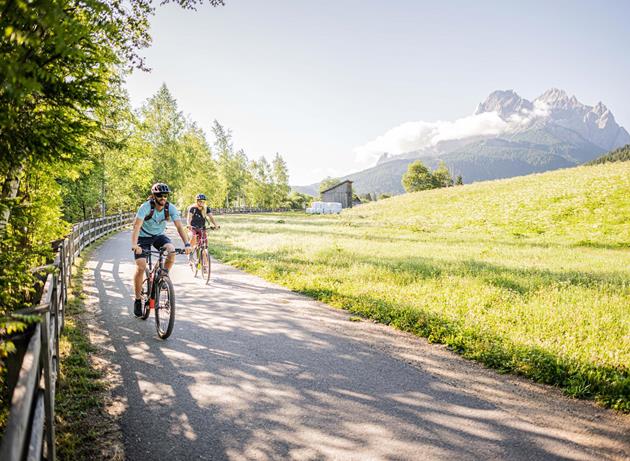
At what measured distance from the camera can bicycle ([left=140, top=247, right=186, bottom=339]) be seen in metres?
6.24

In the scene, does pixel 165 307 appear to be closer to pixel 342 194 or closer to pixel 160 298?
pixel 160 298

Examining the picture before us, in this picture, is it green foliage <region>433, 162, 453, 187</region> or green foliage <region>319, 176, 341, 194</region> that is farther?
green foliage <region>319, 176, 341, 194</region>

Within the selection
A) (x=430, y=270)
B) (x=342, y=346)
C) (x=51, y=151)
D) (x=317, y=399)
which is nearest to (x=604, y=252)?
(x=430, y=270)

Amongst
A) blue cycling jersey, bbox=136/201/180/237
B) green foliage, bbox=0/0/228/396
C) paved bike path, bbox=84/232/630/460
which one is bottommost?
paved bike path, bbox=84/232/630/460

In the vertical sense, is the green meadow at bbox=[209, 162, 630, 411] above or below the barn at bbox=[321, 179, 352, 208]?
below

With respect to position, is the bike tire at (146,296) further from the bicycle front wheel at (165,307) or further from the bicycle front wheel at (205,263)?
the bicycle front wheel at (205,263)

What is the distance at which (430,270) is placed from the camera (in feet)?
35.3

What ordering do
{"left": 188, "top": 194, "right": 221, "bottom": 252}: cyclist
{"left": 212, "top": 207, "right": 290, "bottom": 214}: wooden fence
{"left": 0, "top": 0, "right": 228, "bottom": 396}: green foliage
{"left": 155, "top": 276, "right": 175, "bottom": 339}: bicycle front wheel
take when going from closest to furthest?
{"left": 0, "top": 0, "right": 228, "bottom": 396}: green foliage → {"left": 155, "top": 276, "right": 175, "bottom": 339}: bicycle front wheel → {"left": 188, "top": 194, "right": 221, "bottom": 252}: cyclist → {"left": 212, "top": 207, "right": 290, "bottom": 214}: wooden fence

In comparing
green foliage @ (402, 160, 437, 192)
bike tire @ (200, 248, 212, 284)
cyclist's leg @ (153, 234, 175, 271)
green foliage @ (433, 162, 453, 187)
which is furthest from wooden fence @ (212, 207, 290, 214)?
cyclist's leg @ (153, 234, 175, 271)

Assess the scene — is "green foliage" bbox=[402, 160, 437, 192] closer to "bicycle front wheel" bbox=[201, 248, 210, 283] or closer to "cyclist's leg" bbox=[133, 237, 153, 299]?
"bicycle front wheel" bbox=[201, 248, 210, 283]

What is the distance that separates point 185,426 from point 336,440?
5.09ft

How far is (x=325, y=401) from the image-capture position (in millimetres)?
4223

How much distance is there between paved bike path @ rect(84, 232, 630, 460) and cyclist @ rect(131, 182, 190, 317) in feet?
3.48

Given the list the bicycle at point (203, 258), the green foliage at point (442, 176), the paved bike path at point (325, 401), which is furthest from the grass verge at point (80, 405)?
the green foliage at point (442, 176)
